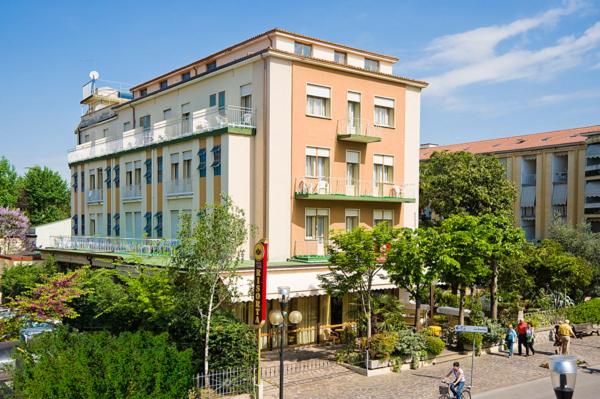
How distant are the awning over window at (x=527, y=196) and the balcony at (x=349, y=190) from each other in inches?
1092

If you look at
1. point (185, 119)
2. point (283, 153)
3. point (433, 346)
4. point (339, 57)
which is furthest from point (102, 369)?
point (339, 57)

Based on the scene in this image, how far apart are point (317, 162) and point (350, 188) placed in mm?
2385

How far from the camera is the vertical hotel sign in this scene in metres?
18.3

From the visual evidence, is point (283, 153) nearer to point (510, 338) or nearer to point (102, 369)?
point (510, 338)

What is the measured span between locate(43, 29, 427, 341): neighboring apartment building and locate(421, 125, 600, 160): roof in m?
23.6

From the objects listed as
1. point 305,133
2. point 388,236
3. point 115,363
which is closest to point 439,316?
point 388,236

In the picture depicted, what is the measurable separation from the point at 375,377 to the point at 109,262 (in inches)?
592

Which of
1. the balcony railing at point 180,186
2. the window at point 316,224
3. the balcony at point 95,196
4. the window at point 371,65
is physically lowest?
the window at point 316,224

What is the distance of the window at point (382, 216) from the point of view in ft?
101

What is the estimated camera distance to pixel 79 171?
42406mm

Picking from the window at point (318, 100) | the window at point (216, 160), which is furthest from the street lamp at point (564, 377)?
the window at point (318, 100)

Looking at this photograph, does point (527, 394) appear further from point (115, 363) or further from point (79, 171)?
point (79, 171)

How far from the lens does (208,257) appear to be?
18359 mm

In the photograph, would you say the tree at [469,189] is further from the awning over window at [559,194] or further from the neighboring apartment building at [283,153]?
the awning over window at [559,194]
